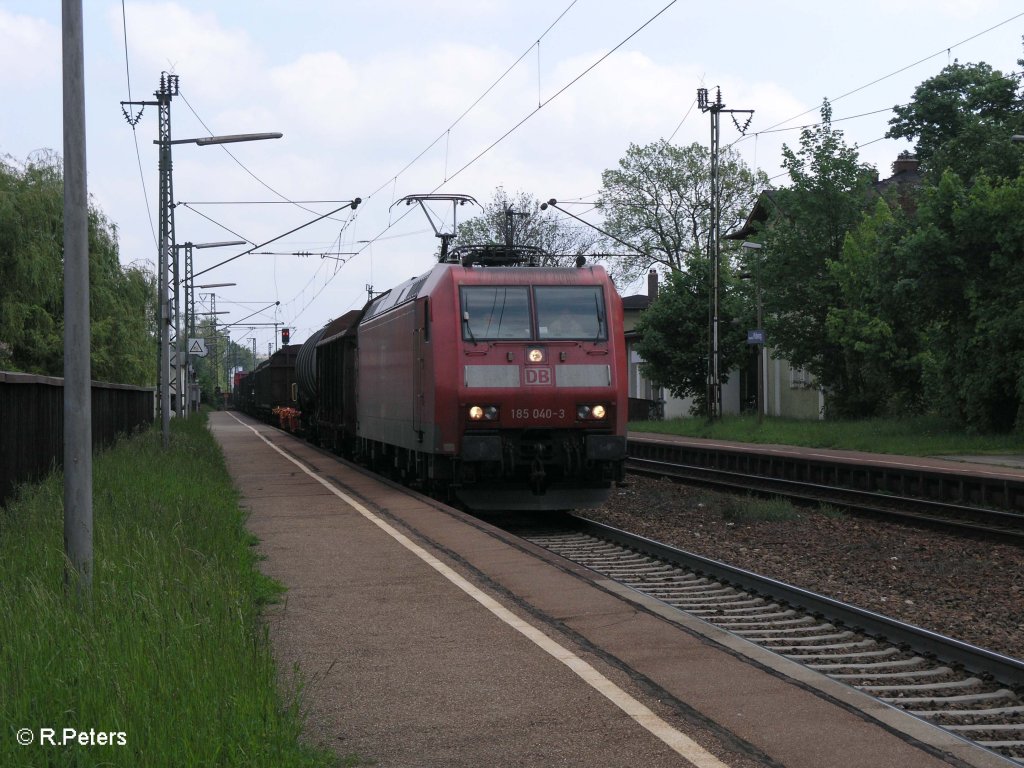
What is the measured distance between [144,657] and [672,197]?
68753 millimetres

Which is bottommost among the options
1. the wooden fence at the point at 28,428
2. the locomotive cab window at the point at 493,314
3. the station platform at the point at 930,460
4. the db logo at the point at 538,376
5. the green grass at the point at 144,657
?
the station platform at the point at 930,460

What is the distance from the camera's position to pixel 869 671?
7480 millimetres

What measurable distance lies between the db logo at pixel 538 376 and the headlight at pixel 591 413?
52cm

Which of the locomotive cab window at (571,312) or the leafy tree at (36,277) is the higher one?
the leafy tree at (36,277)

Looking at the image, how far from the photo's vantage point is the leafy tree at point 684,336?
1815 inches

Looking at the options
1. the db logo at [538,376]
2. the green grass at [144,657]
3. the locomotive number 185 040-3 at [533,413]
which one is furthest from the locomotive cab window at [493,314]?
the green grass at [144,657]

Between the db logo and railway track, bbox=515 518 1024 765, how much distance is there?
11.0 ft

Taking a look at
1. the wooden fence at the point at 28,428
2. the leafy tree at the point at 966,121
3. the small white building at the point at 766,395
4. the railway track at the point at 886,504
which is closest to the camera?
the wooden fence at the point at 28,428

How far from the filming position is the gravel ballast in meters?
9.73

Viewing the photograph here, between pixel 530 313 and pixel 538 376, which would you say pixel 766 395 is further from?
pixel 538 376

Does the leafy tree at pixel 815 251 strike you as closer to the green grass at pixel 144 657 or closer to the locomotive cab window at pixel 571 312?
the locomotive cab window at pixel 571 312

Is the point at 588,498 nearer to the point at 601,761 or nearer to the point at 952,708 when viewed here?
the point at 952,708

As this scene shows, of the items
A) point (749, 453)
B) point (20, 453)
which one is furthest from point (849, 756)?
point (749, 453)

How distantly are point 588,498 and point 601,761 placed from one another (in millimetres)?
10654
